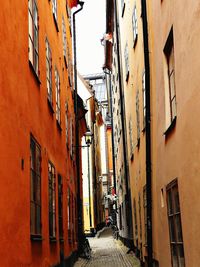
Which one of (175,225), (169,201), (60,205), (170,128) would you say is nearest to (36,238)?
(175,225)

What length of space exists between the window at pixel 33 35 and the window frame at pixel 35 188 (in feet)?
4.42

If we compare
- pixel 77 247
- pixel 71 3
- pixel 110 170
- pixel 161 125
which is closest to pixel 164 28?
pixel 161 125

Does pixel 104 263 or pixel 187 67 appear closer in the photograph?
pixel 187 67

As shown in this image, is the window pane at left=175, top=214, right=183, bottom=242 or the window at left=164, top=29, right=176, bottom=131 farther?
the window at left=164, top=29, right=176, bottom=131

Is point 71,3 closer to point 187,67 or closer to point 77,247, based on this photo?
point 77,247

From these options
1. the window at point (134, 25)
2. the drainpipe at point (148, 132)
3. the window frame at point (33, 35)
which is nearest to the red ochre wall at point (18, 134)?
the window frame at point (33, 35)

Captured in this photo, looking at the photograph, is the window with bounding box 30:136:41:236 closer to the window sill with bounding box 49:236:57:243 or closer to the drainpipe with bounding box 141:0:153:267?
the window sill with bounding box 49:236:57:243

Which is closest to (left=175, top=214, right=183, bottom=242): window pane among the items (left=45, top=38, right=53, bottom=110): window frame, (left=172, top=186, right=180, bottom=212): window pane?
(left=172, top=186, right=180, bottom=212): window pane

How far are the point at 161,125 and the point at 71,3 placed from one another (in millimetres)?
12657

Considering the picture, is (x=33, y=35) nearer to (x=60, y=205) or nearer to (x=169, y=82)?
(x=169, y=82)

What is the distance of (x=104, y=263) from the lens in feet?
49.2

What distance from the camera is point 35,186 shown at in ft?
25.8

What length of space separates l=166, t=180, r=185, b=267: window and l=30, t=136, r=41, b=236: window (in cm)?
219

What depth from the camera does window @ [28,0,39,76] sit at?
8039 mm
